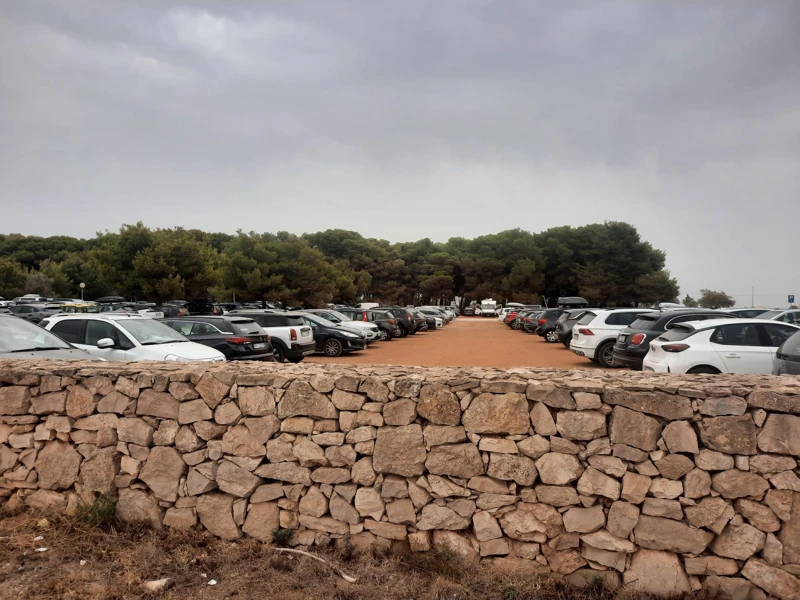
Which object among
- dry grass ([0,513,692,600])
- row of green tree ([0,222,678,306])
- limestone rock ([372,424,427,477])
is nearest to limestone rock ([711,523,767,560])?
dry grass ([0,513,692,600])

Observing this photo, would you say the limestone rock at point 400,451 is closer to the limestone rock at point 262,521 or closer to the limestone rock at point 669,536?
the limestone rock at point 262,521

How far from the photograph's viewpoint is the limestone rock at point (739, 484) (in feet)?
11.6

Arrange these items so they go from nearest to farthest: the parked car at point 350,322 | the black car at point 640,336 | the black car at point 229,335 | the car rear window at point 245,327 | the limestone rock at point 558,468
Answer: the limestone rock at point 558,468
the black car at point 640,336
the black car at point 229,335
the car rear window at point 245,327
the parked car at point 350,322

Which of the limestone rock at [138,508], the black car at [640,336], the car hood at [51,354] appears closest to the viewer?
the limestone rock at [138,508]

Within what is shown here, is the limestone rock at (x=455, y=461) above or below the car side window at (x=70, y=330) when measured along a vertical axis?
below

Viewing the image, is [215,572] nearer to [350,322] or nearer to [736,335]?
[736,335]

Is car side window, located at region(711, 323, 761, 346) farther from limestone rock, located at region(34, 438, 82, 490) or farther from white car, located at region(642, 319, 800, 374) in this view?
limestone rock, located at region(34, 438, 82, 490)

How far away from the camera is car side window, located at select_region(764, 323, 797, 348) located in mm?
9664

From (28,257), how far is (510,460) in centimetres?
8685

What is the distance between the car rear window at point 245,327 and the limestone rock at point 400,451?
9964 mm

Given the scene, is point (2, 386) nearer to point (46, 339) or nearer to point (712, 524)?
point (46, 339)

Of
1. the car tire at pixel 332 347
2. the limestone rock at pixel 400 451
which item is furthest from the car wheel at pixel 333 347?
the limestone rock at pixel 400 451

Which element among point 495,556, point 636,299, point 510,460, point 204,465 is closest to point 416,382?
point 510,460

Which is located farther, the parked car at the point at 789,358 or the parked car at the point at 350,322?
the parked car at the point at 350,322
